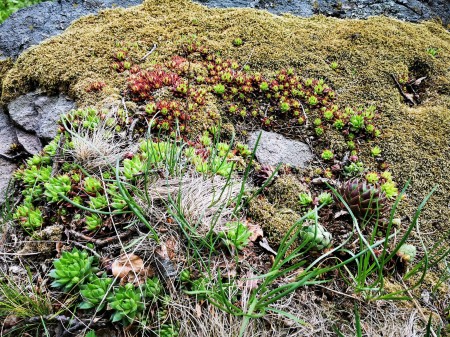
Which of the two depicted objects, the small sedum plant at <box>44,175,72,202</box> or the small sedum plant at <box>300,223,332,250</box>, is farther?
the small sedum plant at <box>44,175,72,202</box>

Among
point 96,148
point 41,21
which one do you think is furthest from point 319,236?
point 41,21

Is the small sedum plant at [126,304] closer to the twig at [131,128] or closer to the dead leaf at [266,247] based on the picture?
the dead leaf at [266,247]

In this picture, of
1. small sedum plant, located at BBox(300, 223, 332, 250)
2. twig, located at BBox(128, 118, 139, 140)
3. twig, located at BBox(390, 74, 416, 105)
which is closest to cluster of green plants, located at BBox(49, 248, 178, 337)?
small sedum plant, located at BBox(300, 223, 332, 250)

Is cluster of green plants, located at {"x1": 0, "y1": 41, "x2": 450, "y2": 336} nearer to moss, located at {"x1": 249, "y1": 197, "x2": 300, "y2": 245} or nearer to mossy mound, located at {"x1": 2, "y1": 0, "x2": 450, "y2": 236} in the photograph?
moss, located at {"x1": 249, "y1": 197, "x2": 300, "y2": 245}

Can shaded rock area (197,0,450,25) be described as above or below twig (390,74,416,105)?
above

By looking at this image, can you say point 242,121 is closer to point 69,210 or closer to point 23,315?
point 69,210

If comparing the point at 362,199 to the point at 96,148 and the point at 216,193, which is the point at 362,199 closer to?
the point at 216,193

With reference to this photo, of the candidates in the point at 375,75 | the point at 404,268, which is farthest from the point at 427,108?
the point at 404,268

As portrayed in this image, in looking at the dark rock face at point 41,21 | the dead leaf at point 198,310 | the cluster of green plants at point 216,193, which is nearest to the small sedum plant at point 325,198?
the cluster of green plants at point 216,193
